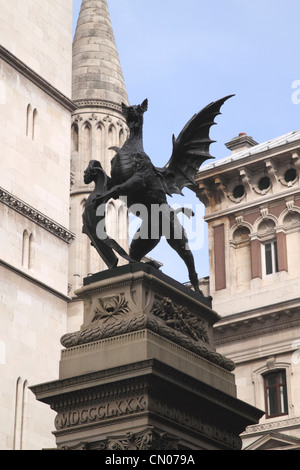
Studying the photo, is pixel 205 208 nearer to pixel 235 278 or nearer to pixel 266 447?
pixel 235 278

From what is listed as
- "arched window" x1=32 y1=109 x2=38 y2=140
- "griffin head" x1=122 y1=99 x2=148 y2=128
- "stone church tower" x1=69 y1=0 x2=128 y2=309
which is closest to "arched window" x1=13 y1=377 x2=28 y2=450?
"arched window" x1=32 y1=109 x2=38 y2=140

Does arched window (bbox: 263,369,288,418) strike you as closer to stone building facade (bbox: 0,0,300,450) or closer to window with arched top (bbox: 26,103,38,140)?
stone building facade (bbox: 0,0,300,450)

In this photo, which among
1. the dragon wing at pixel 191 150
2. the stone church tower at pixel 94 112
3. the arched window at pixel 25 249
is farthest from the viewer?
the stone church tower at pixel 94 112

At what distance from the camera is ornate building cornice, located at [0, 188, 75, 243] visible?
33.0m

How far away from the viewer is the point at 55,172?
35938 mm

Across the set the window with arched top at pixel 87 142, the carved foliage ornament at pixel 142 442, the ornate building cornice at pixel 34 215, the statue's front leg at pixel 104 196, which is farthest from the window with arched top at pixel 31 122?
the carved foliage ornament at pixel 142 442

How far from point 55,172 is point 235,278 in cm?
727

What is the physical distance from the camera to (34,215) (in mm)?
34031

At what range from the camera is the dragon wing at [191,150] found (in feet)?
58.2

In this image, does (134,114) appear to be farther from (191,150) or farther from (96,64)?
(96,64)

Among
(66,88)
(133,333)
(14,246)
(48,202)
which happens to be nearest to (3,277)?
(14,246)

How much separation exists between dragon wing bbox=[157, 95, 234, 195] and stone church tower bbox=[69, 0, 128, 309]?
27.6 m

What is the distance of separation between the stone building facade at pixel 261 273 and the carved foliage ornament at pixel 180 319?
1835cm

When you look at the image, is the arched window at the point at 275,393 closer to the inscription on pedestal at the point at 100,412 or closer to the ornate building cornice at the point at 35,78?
the ornate building cornice at the point at 35,78
